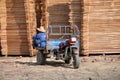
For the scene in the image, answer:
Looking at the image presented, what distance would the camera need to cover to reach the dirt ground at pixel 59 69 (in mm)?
10897

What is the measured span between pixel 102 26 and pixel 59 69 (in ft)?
10.6

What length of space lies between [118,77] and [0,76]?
3.23 m

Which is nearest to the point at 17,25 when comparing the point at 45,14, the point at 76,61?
the point at 45,14

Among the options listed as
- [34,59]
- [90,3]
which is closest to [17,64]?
[34,59]

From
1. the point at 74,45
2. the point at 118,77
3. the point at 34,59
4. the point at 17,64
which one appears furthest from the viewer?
the point at 34,59

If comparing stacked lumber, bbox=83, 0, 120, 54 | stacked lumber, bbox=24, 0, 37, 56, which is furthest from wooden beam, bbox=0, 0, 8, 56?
stacked lumber, bbox=83, 0, 120, 54

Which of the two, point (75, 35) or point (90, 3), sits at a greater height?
point (90, 3)

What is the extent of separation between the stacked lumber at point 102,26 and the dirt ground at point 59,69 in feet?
1.55

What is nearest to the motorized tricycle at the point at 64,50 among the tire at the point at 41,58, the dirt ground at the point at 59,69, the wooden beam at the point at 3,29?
the tire at the point at 41,58

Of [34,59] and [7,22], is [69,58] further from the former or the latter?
[7,22]

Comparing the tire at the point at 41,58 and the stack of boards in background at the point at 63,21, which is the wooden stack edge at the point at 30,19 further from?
the tire at the point at 41,58

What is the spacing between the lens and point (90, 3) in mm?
14469

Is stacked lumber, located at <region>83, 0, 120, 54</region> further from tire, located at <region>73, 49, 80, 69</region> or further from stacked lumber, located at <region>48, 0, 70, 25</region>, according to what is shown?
tire, located at <region>73, 49, 80, 69</region>

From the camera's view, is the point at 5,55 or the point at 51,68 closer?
the point at 51,68
